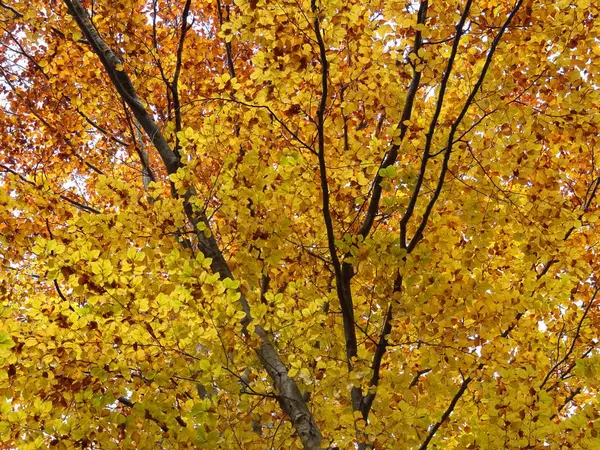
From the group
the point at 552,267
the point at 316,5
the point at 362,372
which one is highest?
the point at 316,5

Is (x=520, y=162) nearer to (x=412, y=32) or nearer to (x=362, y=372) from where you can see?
(x=412, y=32)

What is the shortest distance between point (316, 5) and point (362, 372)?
216 centimetres

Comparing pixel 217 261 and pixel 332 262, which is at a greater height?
pixel 217 261

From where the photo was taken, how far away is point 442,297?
11.2ft

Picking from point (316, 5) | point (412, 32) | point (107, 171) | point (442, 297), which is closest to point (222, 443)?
point (442, 297)

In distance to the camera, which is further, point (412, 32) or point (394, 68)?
point (412, 32)

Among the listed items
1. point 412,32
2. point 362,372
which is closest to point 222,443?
point 362,372

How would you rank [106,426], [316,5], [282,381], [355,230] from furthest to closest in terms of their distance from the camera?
[355,230], [282,381], [106,426], [316,5]

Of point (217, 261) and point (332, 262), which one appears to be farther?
point (217, 261)

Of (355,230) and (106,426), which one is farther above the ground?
(355,230)

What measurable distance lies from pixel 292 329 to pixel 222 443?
863mm

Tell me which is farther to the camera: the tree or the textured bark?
the textured bark

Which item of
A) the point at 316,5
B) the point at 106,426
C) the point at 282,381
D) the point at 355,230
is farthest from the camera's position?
the point at 355,230

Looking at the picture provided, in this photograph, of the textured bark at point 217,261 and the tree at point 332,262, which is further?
the textured bark at point 217,261
